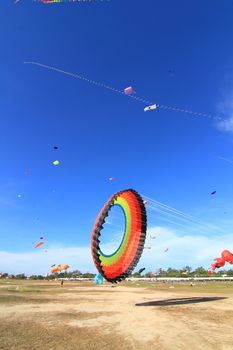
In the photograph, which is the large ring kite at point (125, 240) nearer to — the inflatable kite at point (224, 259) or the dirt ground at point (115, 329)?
the dirt ground at point (115, 329)

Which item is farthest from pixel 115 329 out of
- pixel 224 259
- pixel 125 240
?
pixel 224 259

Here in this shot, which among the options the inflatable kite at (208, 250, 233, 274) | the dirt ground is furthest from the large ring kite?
the inflatable kite at (208, 250, 233, 274)

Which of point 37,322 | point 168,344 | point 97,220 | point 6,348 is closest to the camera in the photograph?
point 6,348

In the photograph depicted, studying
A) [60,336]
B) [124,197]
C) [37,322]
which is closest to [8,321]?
[37,322]

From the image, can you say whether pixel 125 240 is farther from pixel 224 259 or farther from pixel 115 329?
pixel 224 259

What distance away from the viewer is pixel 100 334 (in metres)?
18.4

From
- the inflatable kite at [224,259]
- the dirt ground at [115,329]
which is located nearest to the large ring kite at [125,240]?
the dirt ground at [115,329]

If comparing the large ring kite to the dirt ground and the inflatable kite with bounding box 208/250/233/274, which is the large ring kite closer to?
the dirt ground

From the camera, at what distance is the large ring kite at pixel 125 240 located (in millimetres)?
30016

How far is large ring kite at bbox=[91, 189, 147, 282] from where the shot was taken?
30.0 meters

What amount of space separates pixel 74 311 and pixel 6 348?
13.1 metres

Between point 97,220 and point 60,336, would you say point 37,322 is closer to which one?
point 60,336

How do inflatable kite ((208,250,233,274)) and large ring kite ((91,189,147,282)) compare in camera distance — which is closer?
large ring kite ((91,189,147,282))

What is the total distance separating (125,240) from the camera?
31281 millimetres
